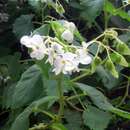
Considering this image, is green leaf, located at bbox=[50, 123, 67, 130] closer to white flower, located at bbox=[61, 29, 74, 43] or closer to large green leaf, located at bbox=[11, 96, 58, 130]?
large green leaf, located at bbox=[11, 96, 58, 130]

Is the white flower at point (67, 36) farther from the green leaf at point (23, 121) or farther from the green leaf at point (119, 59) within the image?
the green leaf at point (23, 121)

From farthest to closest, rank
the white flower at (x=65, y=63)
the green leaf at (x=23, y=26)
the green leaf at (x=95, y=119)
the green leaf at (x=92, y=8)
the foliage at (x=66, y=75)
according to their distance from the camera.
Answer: the green leaf at (x=23, y=26), the green leaf at (x=92, y=8), the green leaf at (x=95, y=119), the foliage at (x=66, y=75), the white flower at (x=65, y=63)

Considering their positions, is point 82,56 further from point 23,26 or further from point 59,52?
point 23,26

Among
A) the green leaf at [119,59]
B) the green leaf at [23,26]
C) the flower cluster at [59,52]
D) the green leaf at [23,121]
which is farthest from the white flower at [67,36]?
the green leaf at [23,26]

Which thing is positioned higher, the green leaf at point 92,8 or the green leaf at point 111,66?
the green leaf at point 92,8

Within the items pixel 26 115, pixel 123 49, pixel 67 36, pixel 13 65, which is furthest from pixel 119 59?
pixel 13 65

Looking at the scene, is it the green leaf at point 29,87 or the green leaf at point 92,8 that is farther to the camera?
the green leaf at point 92,8

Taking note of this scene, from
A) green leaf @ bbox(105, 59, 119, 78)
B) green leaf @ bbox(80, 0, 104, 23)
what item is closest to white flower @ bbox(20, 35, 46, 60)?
green leaf @ bbox(105, 59, 119, 78)

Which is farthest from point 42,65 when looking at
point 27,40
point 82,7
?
point 82,7
